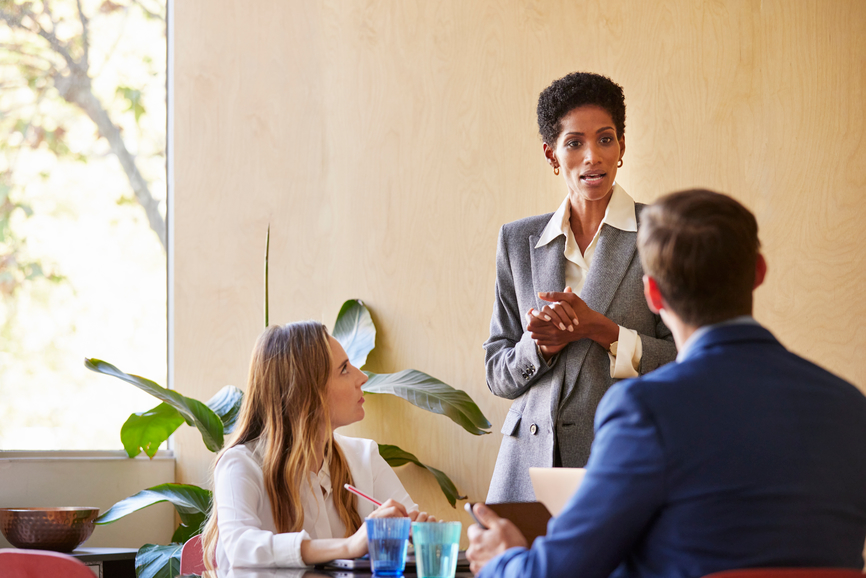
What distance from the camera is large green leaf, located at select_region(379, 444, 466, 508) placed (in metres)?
2.64

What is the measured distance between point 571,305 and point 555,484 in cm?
55

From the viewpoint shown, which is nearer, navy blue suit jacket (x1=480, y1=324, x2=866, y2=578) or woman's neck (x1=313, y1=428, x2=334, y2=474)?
navy blue suit jacket (x1=480, y1=324, x2=866, y2=578)

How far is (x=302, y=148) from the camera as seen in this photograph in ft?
9.95

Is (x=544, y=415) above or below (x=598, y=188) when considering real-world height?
below

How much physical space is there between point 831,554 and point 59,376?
275 centimetres

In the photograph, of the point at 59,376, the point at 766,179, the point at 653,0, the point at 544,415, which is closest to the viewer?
the point at 544,415

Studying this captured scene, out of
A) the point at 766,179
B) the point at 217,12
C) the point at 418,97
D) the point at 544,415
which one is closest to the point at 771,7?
the point at 766,179

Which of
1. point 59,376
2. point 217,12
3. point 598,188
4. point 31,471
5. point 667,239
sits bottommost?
point 31,471

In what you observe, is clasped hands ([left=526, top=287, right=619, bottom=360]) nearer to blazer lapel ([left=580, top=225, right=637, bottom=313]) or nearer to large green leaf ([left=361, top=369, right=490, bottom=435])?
blazer lapel ([left=580, top=225, right=637, bottom=313])

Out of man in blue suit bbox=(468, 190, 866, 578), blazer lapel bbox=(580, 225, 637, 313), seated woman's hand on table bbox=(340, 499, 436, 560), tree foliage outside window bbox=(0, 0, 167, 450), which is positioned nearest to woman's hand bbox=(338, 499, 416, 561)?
seated woman's hand on table bbox=(340, 499, 436, 560)

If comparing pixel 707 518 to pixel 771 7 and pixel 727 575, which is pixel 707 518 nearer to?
pixel 727 575

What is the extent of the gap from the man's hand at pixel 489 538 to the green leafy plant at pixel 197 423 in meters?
1.47

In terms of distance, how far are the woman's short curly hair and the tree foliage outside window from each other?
182 centimetres

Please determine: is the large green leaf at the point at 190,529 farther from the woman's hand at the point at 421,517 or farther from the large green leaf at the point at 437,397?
the woman's hand at the point at 421,517
